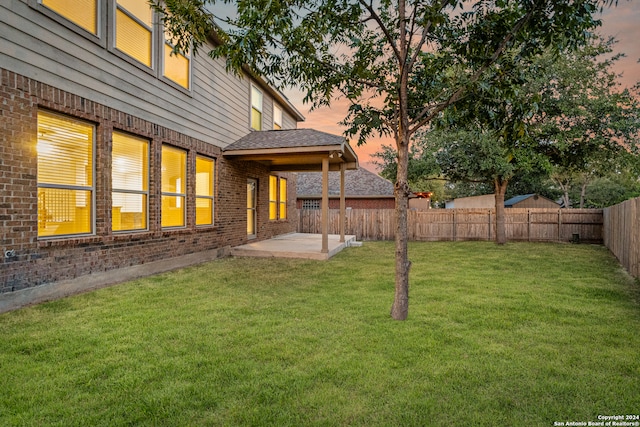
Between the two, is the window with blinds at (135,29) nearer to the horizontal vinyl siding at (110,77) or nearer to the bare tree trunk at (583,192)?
the horizontal vinyl siding at (110,77)

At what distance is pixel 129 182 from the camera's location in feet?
21.7

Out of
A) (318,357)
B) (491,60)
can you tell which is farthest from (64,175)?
(491,60)

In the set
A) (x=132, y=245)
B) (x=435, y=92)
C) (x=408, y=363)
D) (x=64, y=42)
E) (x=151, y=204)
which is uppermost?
(x=64, y=42)

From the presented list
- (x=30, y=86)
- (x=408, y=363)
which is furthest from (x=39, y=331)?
(x=408, y=363)

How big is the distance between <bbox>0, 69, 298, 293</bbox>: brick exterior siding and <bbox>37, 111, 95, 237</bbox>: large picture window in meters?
0.13

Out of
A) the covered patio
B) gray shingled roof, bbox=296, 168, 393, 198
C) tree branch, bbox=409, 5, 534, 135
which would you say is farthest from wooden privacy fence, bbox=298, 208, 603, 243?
tree branch, bbox=409, 5, 534, 135

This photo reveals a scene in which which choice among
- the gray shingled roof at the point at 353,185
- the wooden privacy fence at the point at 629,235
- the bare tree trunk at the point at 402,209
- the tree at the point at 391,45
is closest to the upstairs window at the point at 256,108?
the tree at the point at 391,45

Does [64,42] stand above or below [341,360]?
above

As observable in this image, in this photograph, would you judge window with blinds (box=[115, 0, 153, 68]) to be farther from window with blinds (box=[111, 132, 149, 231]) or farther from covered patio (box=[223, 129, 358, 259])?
covered patio (box=[223, 129, 358, 259])

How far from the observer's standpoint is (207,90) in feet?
29.8

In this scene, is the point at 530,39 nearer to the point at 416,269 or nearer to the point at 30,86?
the point at 416,269

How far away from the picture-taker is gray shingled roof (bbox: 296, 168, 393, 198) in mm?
21375

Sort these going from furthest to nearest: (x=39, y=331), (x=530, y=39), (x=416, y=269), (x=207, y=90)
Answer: (x=207, y=90) < (x=416, y=269) < (x=530, y=39) < (x=39, y=331)

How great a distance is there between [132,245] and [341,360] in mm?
5227
